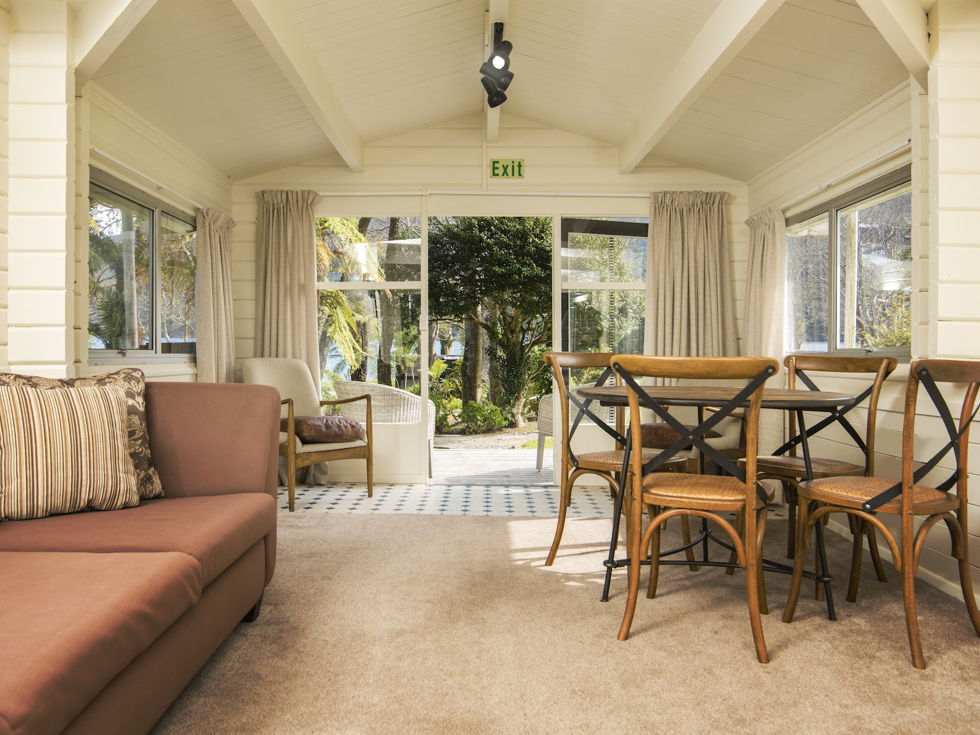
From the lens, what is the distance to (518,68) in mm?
4035

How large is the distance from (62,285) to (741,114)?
3583 millimetres

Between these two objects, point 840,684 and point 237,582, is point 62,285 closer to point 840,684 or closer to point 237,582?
point 237,582

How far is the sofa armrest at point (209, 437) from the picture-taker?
210 cm

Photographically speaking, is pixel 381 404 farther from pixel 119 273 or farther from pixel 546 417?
pixel 119 273

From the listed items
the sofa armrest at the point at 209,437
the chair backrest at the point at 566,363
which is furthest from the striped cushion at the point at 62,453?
the chair backrest at the point at 566,363

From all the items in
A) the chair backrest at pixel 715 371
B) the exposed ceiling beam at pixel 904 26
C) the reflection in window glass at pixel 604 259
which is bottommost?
the chair backrest at pixel 715 371

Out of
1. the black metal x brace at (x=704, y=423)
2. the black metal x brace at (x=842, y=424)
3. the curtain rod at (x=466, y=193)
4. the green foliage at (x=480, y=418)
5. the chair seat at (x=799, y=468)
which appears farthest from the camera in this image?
the green foliage at (x=480, y=418)

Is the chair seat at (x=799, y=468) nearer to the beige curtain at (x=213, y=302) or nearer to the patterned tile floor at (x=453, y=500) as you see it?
the patterned tile floor at (x=453, y=500)

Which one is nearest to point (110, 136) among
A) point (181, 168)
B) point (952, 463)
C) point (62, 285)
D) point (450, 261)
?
point (181, 168)

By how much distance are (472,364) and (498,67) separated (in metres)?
5.43

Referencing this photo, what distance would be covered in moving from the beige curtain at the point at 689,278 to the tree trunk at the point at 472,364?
4.06m

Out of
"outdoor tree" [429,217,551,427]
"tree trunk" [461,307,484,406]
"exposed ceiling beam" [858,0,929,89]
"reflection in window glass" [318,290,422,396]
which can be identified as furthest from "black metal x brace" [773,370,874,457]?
"tree trunk" [461,307,484,406]

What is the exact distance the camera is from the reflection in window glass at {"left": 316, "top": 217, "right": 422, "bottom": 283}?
4.79 meters

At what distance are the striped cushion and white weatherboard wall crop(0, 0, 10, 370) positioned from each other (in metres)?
0.74
